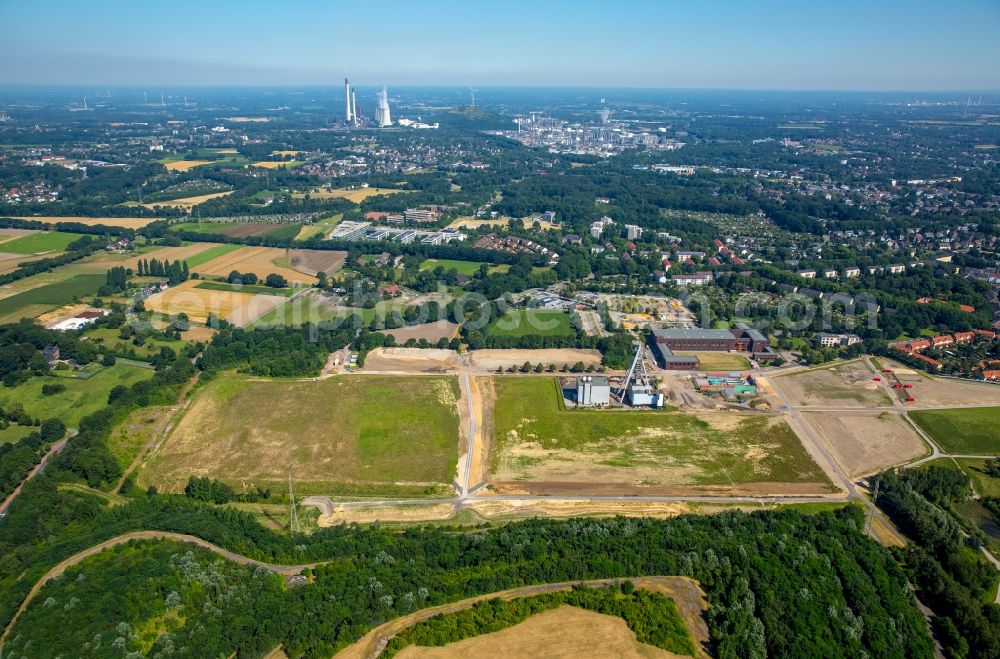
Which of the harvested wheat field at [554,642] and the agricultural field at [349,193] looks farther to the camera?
the agricultural field at [349,193]

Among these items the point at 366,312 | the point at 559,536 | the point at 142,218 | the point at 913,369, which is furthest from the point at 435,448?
the point at 142,218

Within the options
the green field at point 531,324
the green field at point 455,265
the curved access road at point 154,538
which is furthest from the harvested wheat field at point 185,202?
the curved access road at point 154,538

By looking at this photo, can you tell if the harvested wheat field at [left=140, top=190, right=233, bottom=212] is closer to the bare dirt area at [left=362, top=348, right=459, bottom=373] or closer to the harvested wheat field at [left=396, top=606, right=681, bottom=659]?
the bare dirt area at [left=362, top=348, right=459, bottom=373]

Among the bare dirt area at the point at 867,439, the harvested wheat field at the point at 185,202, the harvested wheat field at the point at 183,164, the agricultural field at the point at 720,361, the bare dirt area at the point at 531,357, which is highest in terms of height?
the harvested wheat field at the point at 183,164

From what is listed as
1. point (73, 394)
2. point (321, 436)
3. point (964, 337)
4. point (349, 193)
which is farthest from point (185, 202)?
point (964, 337)

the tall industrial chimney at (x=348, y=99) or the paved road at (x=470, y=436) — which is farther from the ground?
the tall industrial chimney at (x=348, y=99)

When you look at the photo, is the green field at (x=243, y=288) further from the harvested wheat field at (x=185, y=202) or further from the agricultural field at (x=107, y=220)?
the harvested wheat field at (x=185, y=202)

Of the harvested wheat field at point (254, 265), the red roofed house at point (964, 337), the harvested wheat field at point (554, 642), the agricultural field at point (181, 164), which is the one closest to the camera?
the harvested wheat field at point (554, 642)
